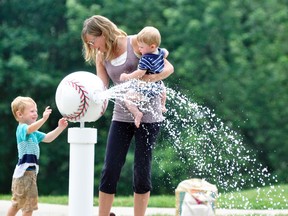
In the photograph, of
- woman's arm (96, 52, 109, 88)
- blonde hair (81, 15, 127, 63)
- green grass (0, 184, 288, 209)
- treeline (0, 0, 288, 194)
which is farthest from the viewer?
treeline (0, 0, 288, 194)

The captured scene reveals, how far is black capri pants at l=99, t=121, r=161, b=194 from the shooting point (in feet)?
17.3

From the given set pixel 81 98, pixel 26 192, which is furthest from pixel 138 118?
pixel 26 192

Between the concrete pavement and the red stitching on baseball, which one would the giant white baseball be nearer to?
the red stitching on baseball

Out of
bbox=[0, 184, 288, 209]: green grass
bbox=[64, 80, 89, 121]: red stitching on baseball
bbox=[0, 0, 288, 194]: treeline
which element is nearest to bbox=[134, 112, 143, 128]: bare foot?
bbox=[64, 80, 89, 121]: red stitching on baseball

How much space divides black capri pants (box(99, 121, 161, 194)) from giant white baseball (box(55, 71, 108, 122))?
13.9 inches

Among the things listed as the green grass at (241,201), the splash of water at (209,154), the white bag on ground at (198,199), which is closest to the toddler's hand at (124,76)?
the white bag on ground at (198,199)

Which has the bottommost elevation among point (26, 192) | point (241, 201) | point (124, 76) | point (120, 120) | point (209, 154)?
point (209, 154)

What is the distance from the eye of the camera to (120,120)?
5.29 m

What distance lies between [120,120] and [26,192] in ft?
2.75

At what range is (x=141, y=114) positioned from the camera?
517 centimetres

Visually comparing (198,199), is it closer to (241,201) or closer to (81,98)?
(81,98)

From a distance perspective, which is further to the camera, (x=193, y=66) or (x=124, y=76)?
(x=193, y=66)

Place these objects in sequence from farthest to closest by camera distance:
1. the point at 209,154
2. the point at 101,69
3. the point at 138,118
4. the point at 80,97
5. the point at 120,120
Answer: the point at 209,154 → the point at 101,69 → the point at 120,120 → the point at 138,118 → the point at 80,97

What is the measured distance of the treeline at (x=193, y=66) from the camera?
16.7 meters
